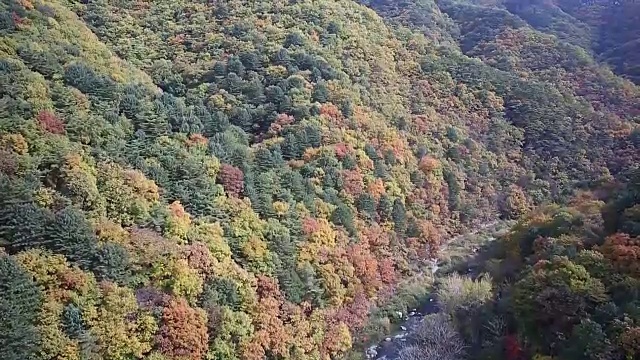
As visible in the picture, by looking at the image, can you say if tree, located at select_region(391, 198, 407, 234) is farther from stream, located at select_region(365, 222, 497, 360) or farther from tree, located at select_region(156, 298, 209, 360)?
tree, located at select_region(156, 298, 209, 360)

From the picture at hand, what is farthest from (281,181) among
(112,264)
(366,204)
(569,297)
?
(569,297)

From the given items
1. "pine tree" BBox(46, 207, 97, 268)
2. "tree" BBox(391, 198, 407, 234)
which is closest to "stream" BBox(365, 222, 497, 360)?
"tree" BBox(391, 198, 407, 234)

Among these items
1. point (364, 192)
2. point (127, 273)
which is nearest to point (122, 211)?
point (127, 273)

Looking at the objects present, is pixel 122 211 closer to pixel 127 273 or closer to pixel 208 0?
pixel 127 273

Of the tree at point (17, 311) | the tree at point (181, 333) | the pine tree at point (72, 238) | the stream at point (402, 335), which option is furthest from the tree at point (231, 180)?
the tree at point (17, 311)

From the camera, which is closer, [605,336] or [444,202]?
[605,336]

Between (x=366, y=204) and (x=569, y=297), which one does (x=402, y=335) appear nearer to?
(x=366, y=204)
